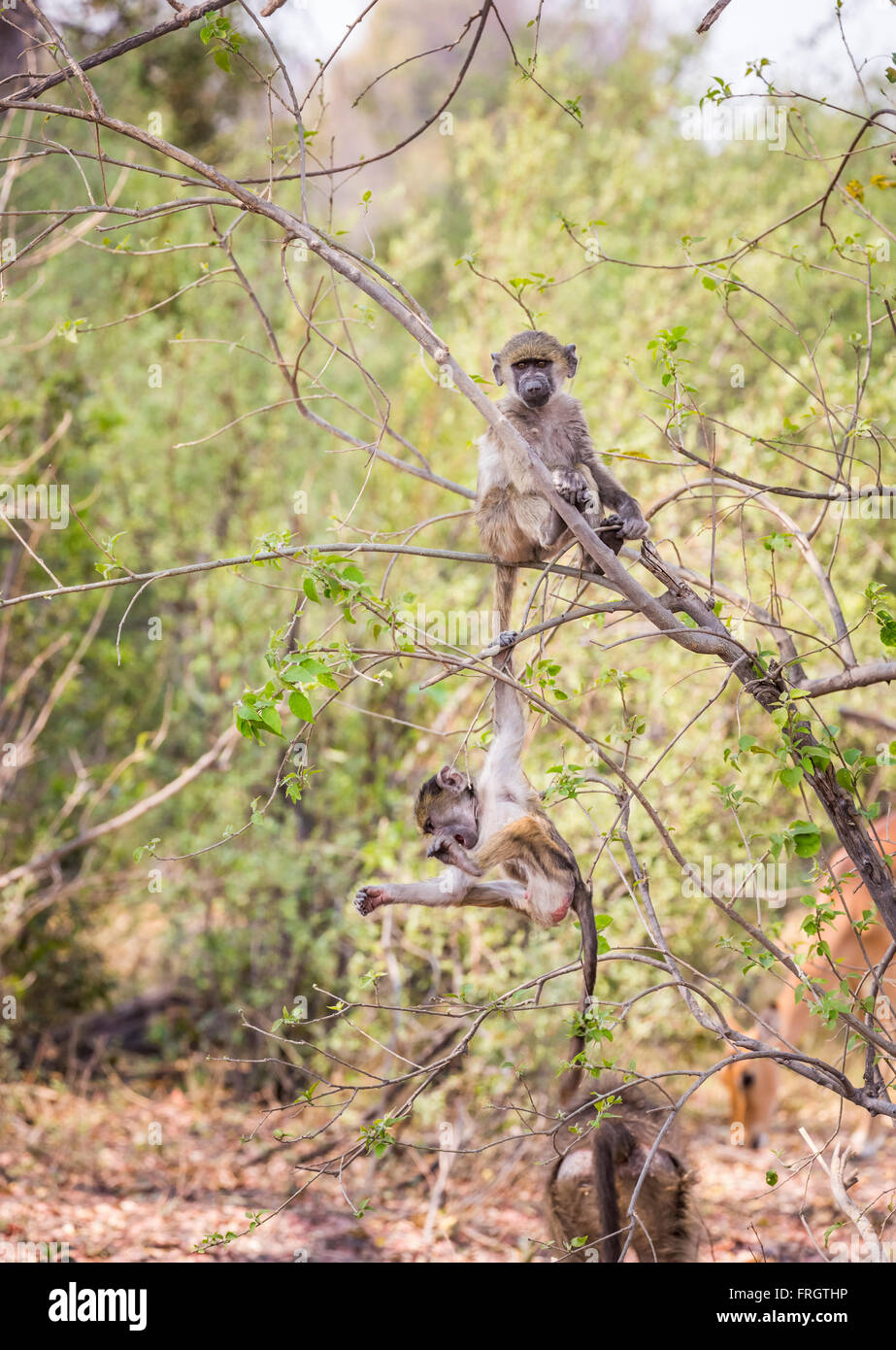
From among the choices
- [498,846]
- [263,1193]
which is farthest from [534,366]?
[263,1193]

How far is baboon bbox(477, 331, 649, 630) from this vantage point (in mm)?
3930

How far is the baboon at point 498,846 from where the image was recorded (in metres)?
3.46

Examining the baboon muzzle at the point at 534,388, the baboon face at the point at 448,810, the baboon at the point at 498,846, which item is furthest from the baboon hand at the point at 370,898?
the baboon muzzle at the point at 534,388

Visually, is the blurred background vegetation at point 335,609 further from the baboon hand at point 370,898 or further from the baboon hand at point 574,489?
the baboon hand at point 370,898

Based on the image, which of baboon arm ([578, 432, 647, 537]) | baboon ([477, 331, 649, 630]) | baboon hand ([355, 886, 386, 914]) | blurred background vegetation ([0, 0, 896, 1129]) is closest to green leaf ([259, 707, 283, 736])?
baboon hand ([355, 886, 386, 914])

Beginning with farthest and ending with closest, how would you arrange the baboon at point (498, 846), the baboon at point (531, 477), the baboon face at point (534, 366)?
the baboon face at point (534, 366) → the baboon at point (531, 477) → the baboon at point (498, 846)

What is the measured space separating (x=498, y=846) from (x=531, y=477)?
3.86 feet

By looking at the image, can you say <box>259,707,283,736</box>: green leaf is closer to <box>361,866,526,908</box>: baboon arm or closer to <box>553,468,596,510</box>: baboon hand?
<box>361,866,526,908</box>: baboon arm

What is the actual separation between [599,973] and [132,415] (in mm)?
5296

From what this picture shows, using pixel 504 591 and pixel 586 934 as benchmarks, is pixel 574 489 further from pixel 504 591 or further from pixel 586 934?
pixel 586 934

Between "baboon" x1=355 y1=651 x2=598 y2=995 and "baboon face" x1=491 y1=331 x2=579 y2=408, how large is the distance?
3.60 feet

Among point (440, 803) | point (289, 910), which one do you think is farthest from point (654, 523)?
point (440, 803)

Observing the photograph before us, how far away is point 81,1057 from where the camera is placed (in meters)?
7.95

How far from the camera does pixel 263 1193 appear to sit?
256 inches
